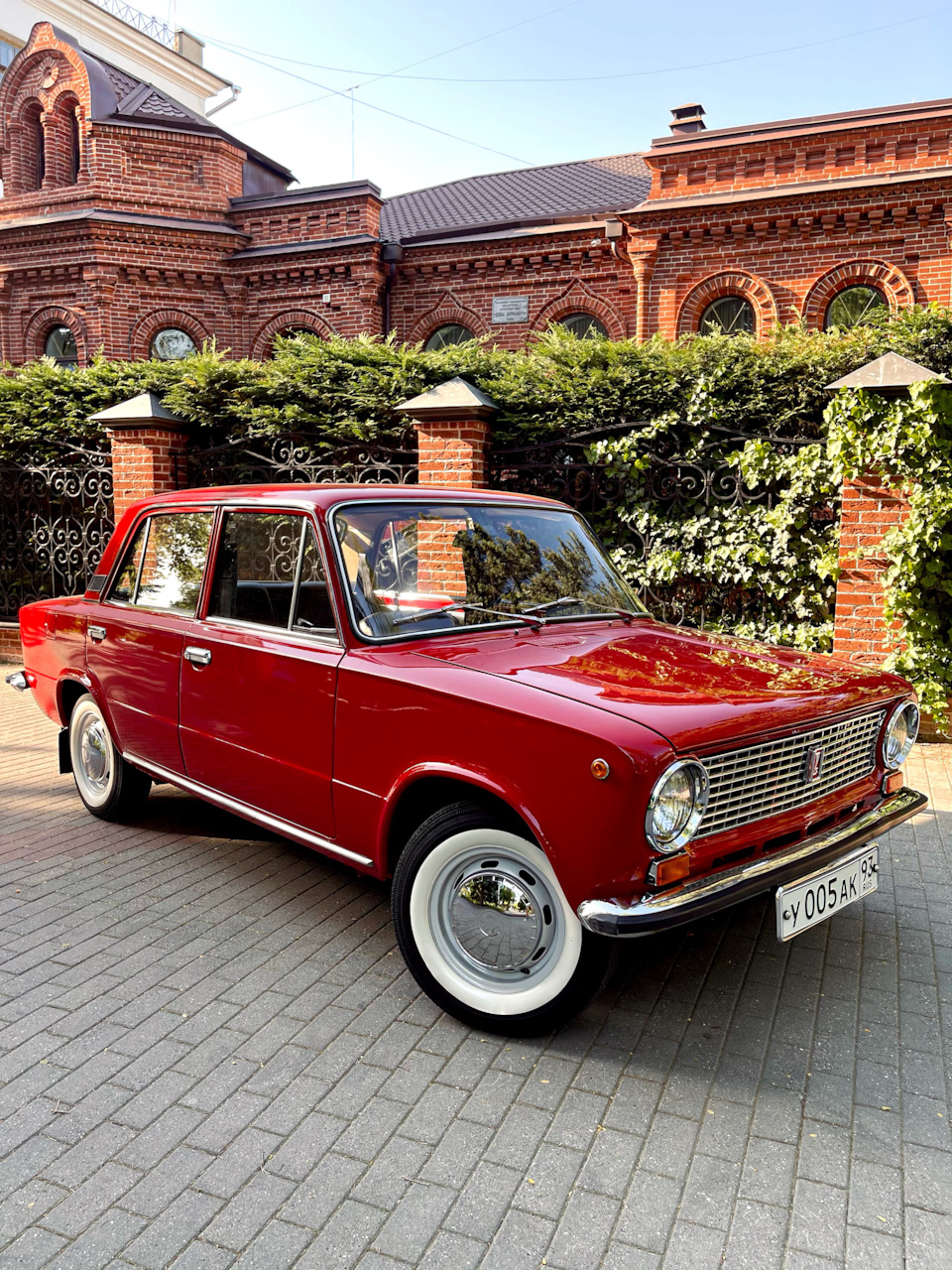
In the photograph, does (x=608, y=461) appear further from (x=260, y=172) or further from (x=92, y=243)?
(x=260, y=172)

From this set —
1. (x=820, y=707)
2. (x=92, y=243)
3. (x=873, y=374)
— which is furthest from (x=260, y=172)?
(x=820, y=707)

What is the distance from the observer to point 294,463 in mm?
8773

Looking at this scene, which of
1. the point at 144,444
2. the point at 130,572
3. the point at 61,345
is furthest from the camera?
the point at 61,345

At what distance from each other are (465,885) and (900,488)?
202 inches

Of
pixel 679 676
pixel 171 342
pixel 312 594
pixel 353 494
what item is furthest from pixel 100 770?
pixel 171 342

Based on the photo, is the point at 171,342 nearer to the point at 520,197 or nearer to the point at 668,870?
the point at 520,197

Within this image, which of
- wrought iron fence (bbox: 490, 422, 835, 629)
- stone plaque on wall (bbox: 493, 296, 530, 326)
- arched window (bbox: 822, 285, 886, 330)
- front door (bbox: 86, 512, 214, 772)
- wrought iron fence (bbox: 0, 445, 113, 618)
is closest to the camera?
front door (bbox: 86, 512, 214, 772)

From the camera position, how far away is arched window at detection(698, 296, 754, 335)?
54.9ft

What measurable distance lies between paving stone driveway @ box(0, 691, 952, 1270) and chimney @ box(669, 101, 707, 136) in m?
18.7

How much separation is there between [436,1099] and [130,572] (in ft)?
10.8

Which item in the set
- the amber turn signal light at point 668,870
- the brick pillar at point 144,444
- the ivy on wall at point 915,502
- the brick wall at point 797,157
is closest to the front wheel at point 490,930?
the amber turn signal light at point 668,870

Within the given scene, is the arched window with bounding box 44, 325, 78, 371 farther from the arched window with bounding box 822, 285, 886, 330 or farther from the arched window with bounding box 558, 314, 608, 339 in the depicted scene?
the arched window with bounding box 822, 285, 886, 330

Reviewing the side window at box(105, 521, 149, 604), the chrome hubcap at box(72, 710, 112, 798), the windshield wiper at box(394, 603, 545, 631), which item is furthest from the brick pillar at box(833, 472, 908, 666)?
the chrome hubcap at box(72, 710, 112, 798)

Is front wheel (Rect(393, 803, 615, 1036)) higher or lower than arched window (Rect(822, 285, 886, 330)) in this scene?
lower
